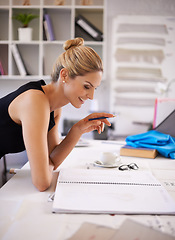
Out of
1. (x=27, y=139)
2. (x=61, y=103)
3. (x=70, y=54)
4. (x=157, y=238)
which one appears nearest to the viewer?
(x=157, y=238)

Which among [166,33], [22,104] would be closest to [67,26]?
[166,33]

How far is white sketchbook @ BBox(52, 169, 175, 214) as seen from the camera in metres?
0.77

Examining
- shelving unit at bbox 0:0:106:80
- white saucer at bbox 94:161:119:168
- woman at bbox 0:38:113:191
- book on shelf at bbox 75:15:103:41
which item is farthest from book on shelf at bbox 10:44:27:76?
white saucer at bbox 94:161:119:168

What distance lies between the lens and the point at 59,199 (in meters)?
0.82

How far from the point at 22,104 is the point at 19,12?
2.13 metres

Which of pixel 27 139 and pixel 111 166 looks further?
pixel 111 166

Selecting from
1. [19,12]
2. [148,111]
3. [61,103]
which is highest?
[19,12]

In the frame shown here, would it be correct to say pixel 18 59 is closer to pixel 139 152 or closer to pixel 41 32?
pixel 41 32

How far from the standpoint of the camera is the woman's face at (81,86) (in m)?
1.19

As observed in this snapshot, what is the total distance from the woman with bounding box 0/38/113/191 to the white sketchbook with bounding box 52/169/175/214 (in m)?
0.11

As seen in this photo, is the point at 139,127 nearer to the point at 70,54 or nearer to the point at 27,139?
the point at 70,54

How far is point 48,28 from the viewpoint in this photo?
2775 mm

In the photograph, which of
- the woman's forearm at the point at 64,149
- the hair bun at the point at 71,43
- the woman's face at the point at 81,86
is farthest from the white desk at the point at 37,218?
the hair bun at the point at 71,43

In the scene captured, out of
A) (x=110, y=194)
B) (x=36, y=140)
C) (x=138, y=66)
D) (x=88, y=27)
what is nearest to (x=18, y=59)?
(x=88, y=27)
